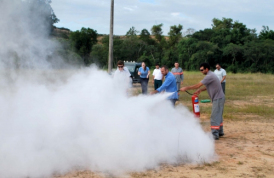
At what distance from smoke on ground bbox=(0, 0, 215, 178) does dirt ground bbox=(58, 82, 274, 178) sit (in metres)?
0.29

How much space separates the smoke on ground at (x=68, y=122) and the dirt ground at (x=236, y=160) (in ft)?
0.95

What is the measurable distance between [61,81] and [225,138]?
184 inches

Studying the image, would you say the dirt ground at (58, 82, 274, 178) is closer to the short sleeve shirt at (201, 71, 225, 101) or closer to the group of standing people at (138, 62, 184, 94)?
the short sleeve shirt at (201, 71, 225, 101)

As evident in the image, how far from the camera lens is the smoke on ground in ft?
16.9

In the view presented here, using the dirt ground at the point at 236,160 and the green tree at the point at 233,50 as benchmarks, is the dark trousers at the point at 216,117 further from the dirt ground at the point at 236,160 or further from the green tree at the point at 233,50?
the green tree at the point at 233,50

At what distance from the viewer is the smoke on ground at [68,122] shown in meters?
5.16

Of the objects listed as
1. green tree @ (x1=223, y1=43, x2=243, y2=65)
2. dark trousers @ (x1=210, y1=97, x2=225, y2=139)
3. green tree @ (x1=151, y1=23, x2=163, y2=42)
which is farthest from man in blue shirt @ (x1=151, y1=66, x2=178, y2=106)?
green tree @ (x1=151, y1=23, x2=163, y2=42)

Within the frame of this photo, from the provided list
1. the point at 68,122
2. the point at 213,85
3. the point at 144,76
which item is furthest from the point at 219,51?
the point at 68,122

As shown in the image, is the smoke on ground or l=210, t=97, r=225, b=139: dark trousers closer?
the smoke on ground

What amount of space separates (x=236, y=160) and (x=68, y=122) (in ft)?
11.4

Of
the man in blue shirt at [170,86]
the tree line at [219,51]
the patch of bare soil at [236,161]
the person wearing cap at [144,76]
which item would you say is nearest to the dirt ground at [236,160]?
the patch of bare soil at [236,161]

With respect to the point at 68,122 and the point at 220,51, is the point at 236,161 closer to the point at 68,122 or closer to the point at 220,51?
the point at 68,122

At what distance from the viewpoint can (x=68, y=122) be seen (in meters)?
5.51

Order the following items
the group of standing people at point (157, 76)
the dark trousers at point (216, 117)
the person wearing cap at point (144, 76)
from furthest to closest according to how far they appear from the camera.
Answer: the person wearing cap at point (144, 76)
the group of standing people at point (157, 76)
the dark trousers at point (216, 117)
